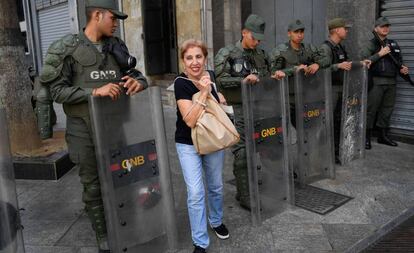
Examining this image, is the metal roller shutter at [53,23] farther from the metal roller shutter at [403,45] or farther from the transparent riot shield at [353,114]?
the transparent riot shield at [353,114]

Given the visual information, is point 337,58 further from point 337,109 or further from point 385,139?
point 385,139

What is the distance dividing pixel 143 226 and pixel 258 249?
97cm

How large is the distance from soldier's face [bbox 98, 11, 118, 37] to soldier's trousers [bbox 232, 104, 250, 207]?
4.98 ft

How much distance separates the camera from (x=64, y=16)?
1532 centimetres

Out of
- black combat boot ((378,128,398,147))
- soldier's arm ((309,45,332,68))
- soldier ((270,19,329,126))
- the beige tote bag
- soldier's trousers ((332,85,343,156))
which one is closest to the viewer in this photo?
the beige tote bag

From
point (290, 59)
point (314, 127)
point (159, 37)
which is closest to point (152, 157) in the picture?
point (290, 59)

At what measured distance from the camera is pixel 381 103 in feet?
21.8

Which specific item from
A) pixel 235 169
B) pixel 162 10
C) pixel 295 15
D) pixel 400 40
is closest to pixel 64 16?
pixel 162 10

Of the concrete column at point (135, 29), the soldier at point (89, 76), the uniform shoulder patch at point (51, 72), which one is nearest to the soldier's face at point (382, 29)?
the soldier at point (89, 76)

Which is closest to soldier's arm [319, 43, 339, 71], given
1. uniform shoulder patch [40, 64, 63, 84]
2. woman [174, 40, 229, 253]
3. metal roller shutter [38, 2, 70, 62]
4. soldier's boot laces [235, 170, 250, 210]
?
soldier's boot laces [235, 170, 250, 210]

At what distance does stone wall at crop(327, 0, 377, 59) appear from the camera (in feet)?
22.3

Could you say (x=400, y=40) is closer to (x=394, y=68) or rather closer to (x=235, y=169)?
(x=394, y=68)

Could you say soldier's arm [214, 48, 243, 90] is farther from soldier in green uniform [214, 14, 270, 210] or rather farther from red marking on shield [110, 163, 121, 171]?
red marking on shield [110, 163, 121, 171]

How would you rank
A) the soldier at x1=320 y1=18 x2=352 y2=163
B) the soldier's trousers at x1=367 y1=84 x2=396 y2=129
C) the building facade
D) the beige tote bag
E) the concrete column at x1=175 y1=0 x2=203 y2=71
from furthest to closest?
the concrete column at x1=175 y1=0 x2=203 y2=71
the building facade
the soldier's trousers at x1=367 y1=84 x2=396 y2=129
the soldier at x1=320 y1=18 x2=352 y2=163
the beige tote bag
